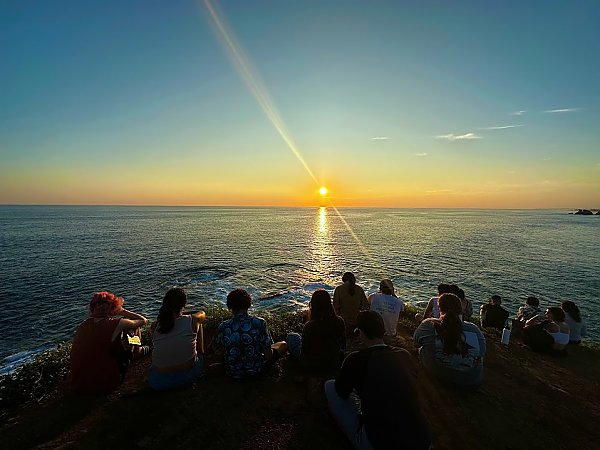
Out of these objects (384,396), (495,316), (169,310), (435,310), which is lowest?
(495,316)

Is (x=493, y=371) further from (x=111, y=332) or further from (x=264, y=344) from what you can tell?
(x=111, y=332)

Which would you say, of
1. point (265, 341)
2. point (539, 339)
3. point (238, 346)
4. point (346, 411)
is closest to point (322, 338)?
point (265, 341)

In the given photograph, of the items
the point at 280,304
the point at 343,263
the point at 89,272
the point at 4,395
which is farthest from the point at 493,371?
the point at 89,272

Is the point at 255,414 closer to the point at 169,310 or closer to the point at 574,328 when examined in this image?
the point at 169,310

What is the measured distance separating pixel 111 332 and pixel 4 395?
3.63m

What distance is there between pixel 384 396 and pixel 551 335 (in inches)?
444

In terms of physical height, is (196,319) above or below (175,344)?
above

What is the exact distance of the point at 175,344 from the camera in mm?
6637

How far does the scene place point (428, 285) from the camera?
30.0 m

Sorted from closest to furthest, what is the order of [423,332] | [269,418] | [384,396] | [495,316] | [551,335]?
[384,396], [269,418], [423,332], [551,335], [495,316]

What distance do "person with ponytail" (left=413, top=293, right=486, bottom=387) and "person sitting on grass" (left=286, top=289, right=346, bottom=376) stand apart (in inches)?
75.6

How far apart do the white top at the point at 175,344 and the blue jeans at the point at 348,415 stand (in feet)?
10.4

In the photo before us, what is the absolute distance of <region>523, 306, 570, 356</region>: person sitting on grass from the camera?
453 inches

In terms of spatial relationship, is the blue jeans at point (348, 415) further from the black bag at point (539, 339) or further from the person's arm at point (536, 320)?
the person's arm at point (536, 320)
